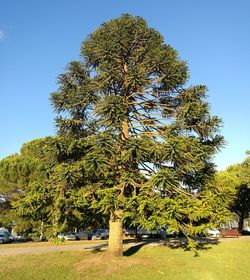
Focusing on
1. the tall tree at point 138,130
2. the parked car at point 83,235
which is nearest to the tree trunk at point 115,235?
the tall tree at point 138,130

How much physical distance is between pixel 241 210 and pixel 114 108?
40060 mm

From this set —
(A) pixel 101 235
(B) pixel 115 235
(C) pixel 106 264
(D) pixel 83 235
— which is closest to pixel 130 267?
(C) pixel 106 264

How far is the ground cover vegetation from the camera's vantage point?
15266 mm

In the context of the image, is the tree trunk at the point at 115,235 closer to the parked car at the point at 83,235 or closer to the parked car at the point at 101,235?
the parked car at the point at 101,235

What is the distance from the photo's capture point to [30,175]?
34750 millimetres

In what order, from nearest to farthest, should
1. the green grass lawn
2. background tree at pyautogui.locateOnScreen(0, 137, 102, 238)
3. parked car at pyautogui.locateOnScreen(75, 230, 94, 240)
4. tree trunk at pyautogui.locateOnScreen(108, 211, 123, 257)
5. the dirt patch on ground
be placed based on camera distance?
the green grass lawn < the dirt patch on ground < background tree at pyautogui.locateOnScreen(0, 137, 102, 238) < tree trunk at pyautogui.locateOnScreen(108, 211, 123, 257) < parked car at pyautogui.locateOnScreen(75, 230, 94, 240)

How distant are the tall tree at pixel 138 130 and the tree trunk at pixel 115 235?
52 millimetres

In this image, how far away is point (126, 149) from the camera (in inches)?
650

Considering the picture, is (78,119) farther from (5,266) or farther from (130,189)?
(5,266)

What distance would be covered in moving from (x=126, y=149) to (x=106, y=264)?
5811 millimetres

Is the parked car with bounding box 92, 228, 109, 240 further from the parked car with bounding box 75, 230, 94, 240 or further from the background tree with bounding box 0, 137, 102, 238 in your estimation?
the background tree with bounding box 0, 137, 102, 238

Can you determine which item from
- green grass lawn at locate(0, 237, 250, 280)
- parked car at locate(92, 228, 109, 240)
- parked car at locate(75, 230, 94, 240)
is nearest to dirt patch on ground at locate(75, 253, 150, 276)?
green grass lawn at locate(0, 237, 250, 280)

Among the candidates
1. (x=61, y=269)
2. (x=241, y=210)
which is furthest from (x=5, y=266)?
(x=241, y=210)

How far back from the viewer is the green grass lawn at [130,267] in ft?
46.5
